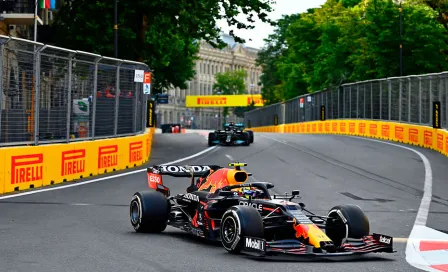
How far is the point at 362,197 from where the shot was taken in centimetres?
1816

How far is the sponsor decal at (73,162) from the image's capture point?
2070cm

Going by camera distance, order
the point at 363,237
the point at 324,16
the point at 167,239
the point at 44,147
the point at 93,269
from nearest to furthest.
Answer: the point at 93,269 < the point at 363,237 < the point at 167,239 < the point at 44,147 < the point at 324,16

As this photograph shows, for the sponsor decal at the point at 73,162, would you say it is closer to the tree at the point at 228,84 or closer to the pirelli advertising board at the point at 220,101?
the pirelli advertising board at the point at 220,101

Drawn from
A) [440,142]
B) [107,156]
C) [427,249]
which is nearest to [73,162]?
[107,156]

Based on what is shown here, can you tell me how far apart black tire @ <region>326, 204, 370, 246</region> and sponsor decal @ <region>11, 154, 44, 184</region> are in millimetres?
8983

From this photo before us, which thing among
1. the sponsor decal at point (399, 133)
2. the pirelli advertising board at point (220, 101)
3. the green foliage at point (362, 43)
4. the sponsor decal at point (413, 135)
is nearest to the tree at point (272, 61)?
the pirelli advertising board at point (220, 101)

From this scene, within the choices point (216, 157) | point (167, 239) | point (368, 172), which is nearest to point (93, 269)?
point (167, 239)

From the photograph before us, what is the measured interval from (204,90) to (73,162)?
165 m

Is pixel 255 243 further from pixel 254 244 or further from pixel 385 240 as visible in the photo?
pixel 385 240

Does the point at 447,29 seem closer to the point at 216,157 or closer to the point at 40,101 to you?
the point at 216,157

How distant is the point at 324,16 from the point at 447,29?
2326cm

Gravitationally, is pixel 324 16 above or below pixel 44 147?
above

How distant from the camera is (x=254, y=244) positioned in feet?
30.5

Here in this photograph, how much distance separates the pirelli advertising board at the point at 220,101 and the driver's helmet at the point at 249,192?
148 meters
